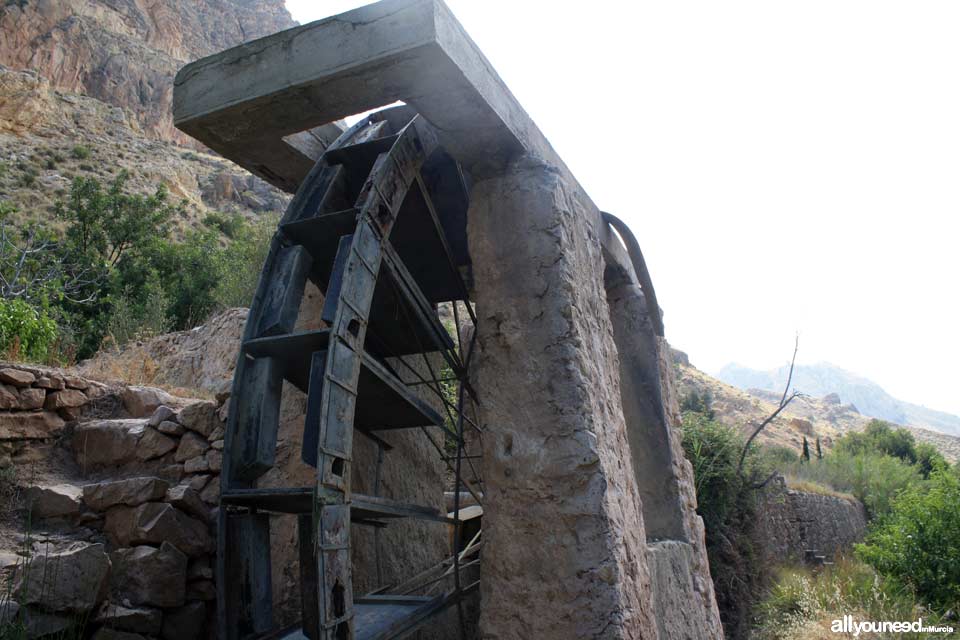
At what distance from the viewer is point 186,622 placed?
3387 mm

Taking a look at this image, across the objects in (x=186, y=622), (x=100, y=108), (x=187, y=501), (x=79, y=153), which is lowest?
(x=186, y=622)

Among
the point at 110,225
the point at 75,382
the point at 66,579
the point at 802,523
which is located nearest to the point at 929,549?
the point at 802,523

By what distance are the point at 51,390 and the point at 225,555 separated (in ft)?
8.67

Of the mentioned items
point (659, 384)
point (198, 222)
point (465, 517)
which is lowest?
point (465, 517)

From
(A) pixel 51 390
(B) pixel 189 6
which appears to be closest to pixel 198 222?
(A) pixel 51 390

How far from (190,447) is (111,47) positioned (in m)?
49.1

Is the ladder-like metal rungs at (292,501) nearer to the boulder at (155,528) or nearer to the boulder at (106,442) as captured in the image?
the boulder at (155,528)

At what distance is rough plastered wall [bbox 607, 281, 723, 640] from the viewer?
13.6 ft

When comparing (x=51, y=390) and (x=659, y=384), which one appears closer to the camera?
(x=51, y=390)

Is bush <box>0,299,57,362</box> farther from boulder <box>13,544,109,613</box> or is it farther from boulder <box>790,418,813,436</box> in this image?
boulder <box>790,418,813,436</box>

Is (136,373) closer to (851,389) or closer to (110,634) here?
(110,634)

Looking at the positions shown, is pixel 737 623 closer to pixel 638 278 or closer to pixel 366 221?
pixel 638 278

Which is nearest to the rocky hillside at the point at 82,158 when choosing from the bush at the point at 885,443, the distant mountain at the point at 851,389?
the bush at the point at 885,443

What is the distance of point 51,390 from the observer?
14.8 feet
